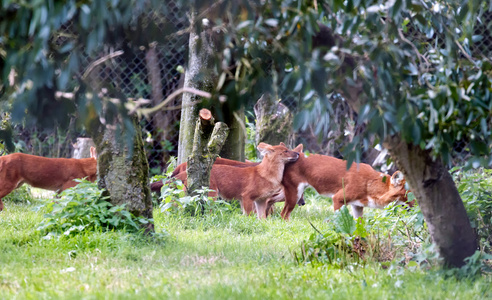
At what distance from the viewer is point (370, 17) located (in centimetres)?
249

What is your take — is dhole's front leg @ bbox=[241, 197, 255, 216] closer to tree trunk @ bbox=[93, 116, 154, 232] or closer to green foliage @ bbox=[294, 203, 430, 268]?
tree trunk @ bbox=[93, 116, 154, 232]

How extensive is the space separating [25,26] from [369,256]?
2900 millimetres

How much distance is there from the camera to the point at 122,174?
4684 mm

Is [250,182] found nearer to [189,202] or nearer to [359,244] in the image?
[189,202]

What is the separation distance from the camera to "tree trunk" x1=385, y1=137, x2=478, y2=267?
3.40 meters

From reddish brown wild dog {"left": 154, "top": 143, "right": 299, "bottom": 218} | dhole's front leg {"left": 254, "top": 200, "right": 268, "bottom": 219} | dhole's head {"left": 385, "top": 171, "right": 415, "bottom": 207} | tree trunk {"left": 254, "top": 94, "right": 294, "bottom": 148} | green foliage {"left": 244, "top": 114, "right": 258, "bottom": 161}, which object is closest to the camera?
dhole's head {"left": 385, "top": 171, "right": 415, "bottom": 207}

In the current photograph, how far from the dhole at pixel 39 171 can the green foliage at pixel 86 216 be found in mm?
2350

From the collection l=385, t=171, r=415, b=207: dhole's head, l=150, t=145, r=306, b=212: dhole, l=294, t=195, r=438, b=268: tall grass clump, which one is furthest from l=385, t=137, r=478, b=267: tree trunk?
l=150, t=145, r=306, b=212: dhole

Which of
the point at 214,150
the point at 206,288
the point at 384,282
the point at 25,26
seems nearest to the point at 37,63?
the point at 25,26

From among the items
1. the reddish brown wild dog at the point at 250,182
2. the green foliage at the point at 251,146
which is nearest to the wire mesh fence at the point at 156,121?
the green foliage at the point at 251,146

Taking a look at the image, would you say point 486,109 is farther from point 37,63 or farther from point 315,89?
point 37,63

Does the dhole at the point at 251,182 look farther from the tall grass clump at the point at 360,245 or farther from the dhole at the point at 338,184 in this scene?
the tall grass clump at the point at 360,245

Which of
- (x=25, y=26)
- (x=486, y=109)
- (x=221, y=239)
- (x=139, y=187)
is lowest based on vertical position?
(x=221, y=239)

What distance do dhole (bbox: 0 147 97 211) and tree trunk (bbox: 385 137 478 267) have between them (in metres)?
4.53
